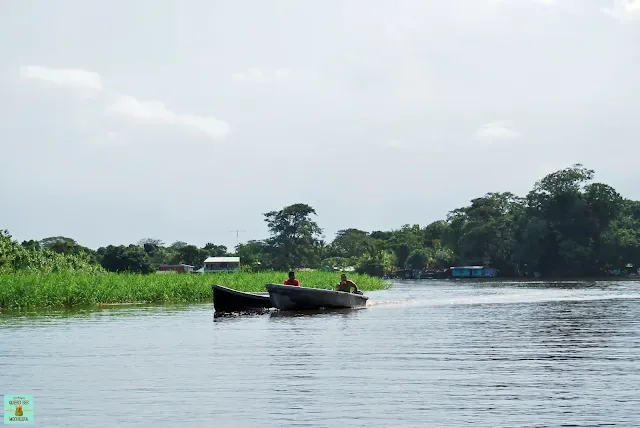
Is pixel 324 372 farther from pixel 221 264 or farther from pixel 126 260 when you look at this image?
pixel 221 264

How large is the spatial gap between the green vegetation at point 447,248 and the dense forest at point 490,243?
13 cm

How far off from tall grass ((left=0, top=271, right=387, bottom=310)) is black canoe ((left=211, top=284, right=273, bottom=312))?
694 centimetres

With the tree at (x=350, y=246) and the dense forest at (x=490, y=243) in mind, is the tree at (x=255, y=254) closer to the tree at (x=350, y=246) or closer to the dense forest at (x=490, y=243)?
the dense forest at (x=490, y=243)

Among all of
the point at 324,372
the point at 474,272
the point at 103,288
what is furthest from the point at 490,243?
the point at 324,372

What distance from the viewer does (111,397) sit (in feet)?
44.6

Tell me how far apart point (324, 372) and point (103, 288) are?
22.3 m

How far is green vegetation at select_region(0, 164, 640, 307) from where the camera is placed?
49.7 metres

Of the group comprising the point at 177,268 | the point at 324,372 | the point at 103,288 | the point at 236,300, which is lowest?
the point at 324,372

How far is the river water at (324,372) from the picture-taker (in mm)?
12008

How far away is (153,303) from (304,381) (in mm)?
24888

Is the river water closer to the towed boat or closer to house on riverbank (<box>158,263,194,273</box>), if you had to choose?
the towed boat

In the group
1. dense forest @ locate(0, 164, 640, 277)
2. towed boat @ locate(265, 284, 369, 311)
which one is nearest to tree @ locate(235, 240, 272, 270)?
dense forest @ locate(0, 164, 640, 277)

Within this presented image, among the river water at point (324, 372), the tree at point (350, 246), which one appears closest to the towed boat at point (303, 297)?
the river water at point (324, 372)

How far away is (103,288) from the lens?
36.3 metres
